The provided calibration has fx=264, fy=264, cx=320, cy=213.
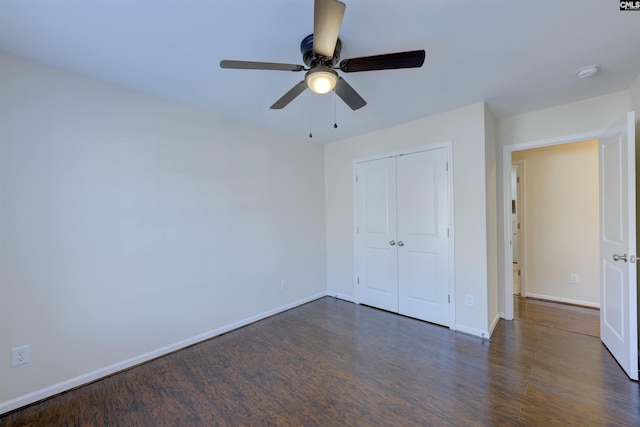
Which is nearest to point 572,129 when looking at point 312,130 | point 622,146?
point 622,146

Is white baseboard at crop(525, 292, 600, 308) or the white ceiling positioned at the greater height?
the white ceiling

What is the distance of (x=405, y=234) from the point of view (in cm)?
334

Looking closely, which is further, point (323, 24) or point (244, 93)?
point (244, 93)

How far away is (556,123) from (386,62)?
2.58 meters

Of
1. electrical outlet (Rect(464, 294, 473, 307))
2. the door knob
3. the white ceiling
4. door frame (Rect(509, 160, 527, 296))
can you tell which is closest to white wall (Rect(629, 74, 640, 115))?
the white ceiling

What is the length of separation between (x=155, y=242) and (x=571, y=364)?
3.79 metres

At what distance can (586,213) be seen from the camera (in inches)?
139

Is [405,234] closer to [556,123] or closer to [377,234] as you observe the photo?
[377,234]

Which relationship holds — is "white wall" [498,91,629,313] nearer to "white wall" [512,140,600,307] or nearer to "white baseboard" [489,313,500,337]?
"white baseboard" [489,313,500,337]

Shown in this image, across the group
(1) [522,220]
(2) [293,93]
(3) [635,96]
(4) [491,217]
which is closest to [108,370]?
(2) [293,93]

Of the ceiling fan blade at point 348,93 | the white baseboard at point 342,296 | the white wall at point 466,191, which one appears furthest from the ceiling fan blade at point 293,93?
the white baseboard at point 342,296

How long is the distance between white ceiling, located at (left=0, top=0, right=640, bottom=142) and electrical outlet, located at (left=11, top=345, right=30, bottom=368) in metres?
2.03

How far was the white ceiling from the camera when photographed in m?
1.45

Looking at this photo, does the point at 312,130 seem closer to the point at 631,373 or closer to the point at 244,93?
the point at 244,93
